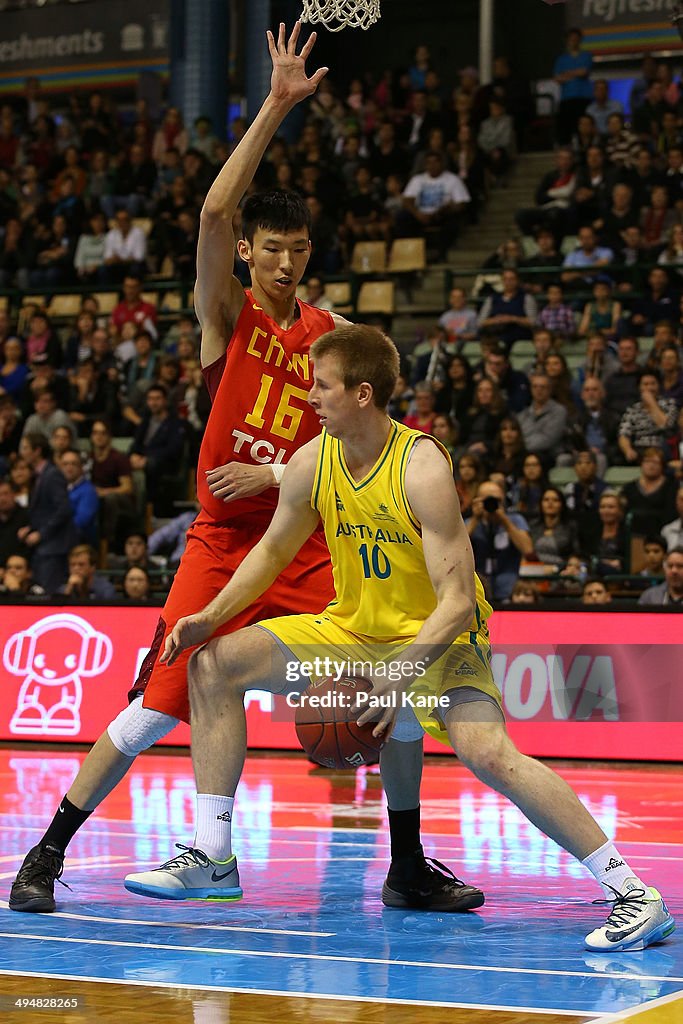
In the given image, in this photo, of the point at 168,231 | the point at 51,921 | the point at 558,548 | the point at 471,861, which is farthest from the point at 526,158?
the point at 51,921

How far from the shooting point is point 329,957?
4.75 m

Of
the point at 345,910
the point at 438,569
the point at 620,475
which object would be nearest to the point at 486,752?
the point at 438,569

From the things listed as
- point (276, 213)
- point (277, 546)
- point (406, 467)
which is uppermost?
point (276, 213)

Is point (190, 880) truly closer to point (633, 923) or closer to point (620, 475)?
point (633, 923)

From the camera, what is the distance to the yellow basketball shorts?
16.4ft

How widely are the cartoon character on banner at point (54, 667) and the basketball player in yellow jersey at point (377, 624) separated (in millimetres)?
6328

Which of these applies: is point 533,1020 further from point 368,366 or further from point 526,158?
point 526,158

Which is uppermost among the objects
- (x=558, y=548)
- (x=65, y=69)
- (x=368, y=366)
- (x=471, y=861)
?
(x=65, y=69)

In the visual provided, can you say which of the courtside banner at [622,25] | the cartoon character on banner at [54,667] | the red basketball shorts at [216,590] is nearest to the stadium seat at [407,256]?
the courtside banner at [622,25]

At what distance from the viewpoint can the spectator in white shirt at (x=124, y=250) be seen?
1891cm

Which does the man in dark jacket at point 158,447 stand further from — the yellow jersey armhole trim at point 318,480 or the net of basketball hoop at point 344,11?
the yellow jersey armhole trim at point 318,480

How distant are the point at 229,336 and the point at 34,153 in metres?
16.8

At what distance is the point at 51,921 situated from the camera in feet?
17.5

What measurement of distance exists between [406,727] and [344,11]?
10.5ft
